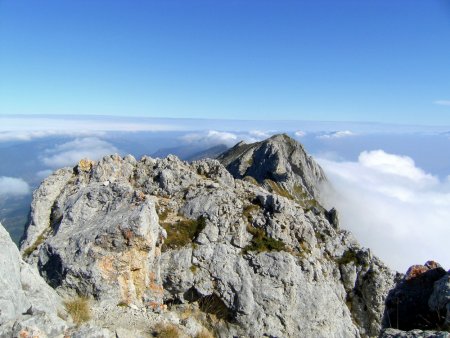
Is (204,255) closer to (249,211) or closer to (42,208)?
(249,211)

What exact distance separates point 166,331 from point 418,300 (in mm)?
14351

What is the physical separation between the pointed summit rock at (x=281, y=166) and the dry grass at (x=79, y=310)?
233 feet

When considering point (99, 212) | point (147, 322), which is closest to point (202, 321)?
point (147, 322)

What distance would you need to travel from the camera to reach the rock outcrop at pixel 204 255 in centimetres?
2000

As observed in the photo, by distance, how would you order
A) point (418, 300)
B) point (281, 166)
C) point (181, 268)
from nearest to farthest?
point (418, 300), point (181, 268), point (281, 166)

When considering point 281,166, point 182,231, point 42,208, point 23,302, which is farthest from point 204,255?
point 281,166

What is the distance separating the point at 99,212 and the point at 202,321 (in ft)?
30.9

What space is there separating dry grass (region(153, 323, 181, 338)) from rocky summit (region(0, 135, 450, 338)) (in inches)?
3.1

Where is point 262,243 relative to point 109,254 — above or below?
below

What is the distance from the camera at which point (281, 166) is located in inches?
3816

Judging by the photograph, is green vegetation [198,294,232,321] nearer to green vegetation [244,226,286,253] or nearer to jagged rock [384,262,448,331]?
green vegetation [244,226,286,253]

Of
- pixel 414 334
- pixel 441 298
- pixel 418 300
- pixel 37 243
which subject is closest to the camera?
pixel 414 334

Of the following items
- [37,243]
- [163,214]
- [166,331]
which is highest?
[163,214]

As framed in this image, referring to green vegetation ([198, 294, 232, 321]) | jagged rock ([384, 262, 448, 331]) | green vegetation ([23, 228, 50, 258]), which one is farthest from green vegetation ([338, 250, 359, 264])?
green vegetation ([23, 228, 50, 258])
